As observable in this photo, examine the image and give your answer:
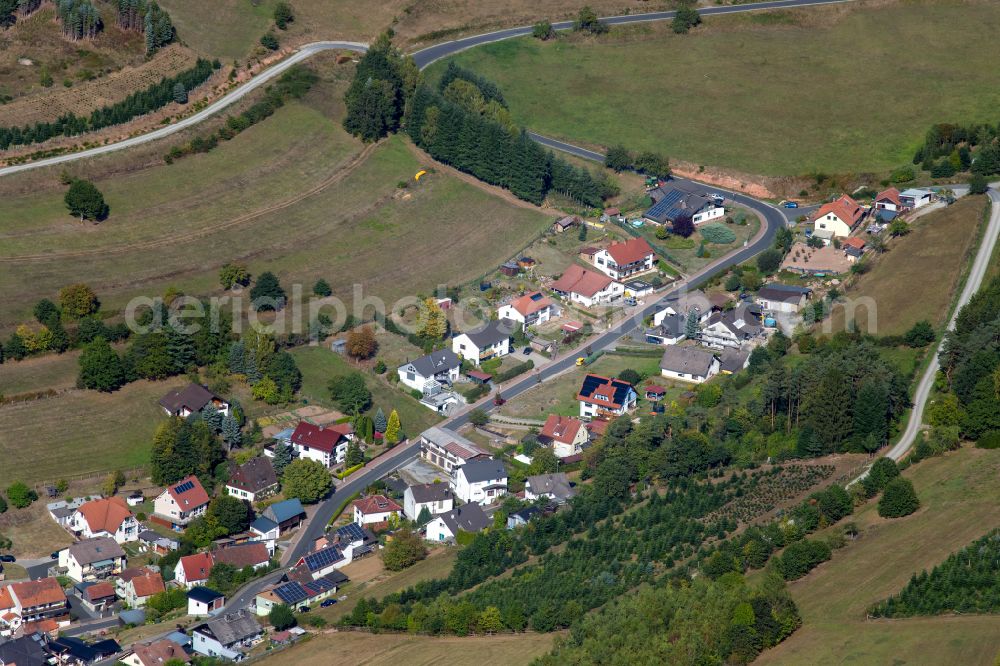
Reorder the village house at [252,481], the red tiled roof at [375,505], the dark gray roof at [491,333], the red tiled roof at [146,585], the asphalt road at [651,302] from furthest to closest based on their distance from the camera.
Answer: the dark gray roof at [491,333] < the asphalt road at [651,302] < the village house at [252,481] < the red tiled roof at [375,505] < the red tiled roof at [146,585]

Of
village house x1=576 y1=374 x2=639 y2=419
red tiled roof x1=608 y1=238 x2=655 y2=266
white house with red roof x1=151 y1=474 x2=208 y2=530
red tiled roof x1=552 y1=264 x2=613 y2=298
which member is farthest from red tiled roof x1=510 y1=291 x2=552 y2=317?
white house with red roof x1=151 y1=474 x2=208 y2=530

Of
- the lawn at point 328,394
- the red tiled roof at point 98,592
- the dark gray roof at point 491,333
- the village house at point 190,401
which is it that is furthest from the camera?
the dark gray roof at point 491,333

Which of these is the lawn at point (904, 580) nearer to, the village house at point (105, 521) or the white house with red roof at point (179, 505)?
the white house with red roof at point (179, 505)

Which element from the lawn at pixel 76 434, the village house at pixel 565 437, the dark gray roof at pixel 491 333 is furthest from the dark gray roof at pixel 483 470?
the lawn at pixel 76 434

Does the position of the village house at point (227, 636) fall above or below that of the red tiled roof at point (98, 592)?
above

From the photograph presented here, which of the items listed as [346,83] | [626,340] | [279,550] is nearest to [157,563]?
[279,550]

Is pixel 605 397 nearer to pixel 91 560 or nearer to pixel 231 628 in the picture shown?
pixel 231 628

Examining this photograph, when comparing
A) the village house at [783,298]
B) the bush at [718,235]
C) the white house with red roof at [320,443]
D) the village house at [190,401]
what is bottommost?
the white house with red roof at [320,443]

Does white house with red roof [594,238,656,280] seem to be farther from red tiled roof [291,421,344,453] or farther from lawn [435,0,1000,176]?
red tiled roof [291,421,344,453]

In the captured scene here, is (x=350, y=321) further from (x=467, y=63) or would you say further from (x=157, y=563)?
(x=467, y=63)
